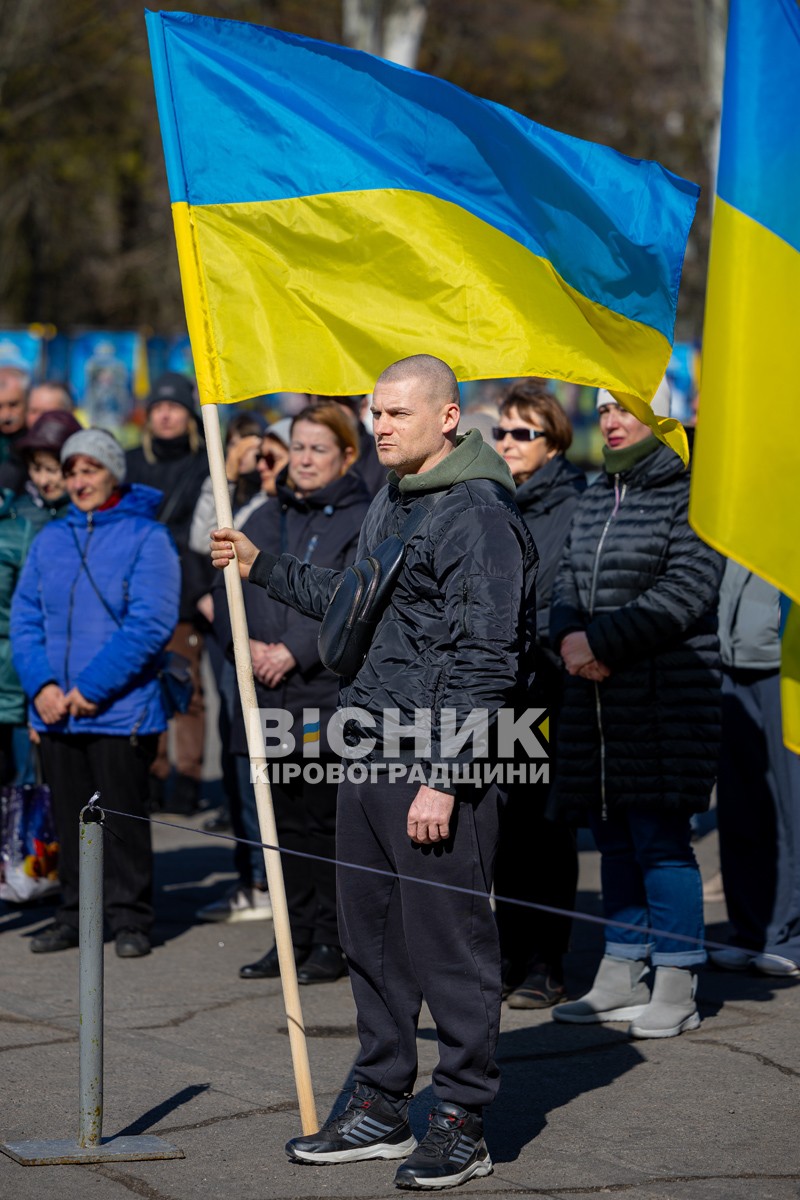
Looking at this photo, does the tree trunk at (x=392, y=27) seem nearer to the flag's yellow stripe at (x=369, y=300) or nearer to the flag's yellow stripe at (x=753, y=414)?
the flag's yellow stripe at (x=369, y=300)

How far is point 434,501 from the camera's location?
456cm

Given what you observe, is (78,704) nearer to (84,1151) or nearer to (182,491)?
(84,1151)

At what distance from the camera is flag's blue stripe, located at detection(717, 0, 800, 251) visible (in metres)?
4.10

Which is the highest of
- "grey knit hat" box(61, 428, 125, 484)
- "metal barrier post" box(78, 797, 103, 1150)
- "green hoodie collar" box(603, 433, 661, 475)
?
"grey knit hat" box(61, 428, 125, 484)

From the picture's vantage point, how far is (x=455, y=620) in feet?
14.4

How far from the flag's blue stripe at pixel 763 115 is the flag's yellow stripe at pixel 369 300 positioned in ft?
3.04

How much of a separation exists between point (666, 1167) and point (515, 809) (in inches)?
82.1

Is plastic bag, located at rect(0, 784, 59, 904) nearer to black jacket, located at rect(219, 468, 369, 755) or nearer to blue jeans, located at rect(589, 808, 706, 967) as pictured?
black jacket, located at rect(219, 468, 369, 755)

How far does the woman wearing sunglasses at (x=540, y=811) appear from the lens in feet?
21.0

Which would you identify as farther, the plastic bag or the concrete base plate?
the plastic bag

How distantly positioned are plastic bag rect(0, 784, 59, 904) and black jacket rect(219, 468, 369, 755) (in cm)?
105

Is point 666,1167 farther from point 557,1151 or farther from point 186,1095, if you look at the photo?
point 186,1095

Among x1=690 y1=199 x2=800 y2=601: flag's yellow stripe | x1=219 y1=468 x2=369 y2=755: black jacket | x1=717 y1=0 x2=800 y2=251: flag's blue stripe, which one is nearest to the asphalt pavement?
x1=219 y1=468 x2=369 y2=755: black jacket

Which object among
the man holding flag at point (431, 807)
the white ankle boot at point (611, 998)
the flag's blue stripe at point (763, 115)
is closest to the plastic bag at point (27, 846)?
the white ankle boot at point (611, 998)
